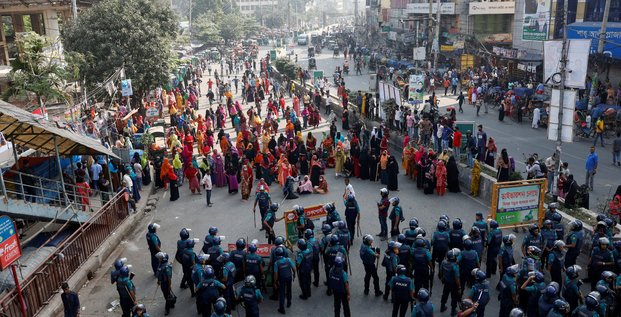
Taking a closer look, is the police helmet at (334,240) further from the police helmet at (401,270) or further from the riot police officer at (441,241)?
the riot police officer at (441,241)

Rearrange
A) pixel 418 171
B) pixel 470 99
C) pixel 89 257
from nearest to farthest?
pixel 89 257, pixel 418 171, pixel 470 99

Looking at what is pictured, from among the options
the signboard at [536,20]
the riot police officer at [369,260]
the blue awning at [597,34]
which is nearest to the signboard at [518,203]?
the riot police officer at [369,260]

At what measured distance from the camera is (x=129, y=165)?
16.6 m

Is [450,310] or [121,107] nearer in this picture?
[450,310]

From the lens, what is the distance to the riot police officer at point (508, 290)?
8683mm

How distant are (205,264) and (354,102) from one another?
64.5ft

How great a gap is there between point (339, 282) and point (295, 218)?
9.89ft

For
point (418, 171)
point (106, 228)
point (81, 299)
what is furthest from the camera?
point (418, 171)

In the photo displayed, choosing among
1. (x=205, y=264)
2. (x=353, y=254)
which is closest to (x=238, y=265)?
(x=205, y=264)

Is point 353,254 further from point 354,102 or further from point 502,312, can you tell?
point 354,102

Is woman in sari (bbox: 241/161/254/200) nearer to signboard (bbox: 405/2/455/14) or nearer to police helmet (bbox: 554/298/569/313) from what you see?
police helmet (bbox: 554/298/569/313)

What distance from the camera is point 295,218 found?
12.1m

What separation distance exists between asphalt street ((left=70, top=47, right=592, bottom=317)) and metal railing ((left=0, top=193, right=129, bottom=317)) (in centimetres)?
55

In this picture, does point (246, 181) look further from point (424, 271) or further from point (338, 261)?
point (424, 271)
